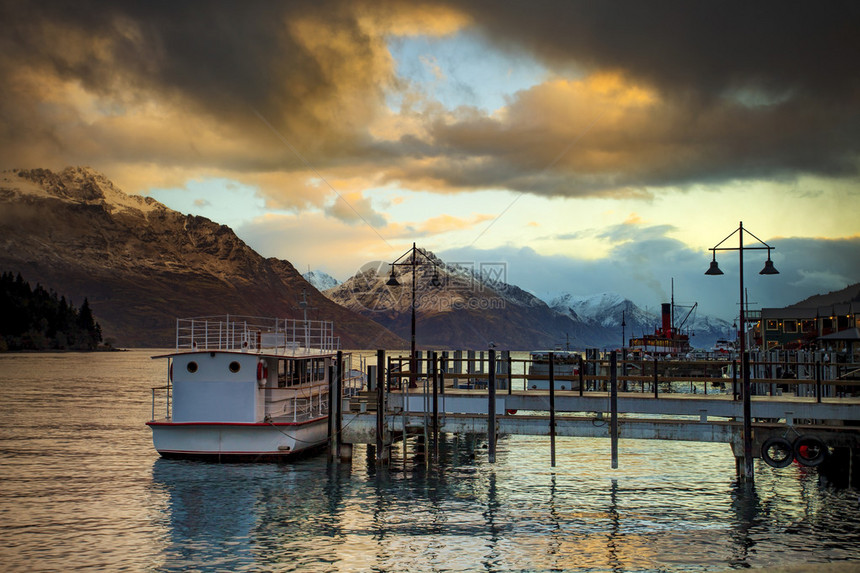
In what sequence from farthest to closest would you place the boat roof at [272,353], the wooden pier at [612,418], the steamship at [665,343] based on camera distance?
the steamship at [665,343]
the boat roof at [272,353]
the wooden pier at [612,418]

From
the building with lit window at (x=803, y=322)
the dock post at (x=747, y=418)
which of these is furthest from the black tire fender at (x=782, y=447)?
the building with lit window at (x=803, y=322)

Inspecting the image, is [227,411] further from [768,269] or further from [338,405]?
[768,269]

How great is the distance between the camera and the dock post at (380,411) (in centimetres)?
3266

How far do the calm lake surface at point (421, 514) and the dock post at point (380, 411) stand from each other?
2.65 ft

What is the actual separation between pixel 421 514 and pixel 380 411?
22.8 ft

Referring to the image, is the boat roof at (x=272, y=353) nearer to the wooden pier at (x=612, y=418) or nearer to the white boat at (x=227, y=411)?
the white boat at (x=227, y=411)

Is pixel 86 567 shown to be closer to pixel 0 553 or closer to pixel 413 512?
pixel 0 553

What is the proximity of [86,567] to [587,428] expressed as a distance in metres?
19.3

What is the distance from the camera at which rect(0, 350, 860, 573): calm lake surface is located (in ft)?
72.4

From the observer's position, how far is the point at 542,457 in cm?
4175

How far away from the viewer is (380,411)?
33406 mm

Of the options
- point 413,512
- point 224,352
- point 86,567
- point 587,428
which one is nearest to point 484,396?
point 587,428

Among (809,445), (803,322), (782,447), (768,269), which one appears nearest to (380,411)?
(782,447)

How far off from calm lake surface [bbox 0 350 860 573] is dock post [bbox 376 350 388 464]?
0.81 metres
